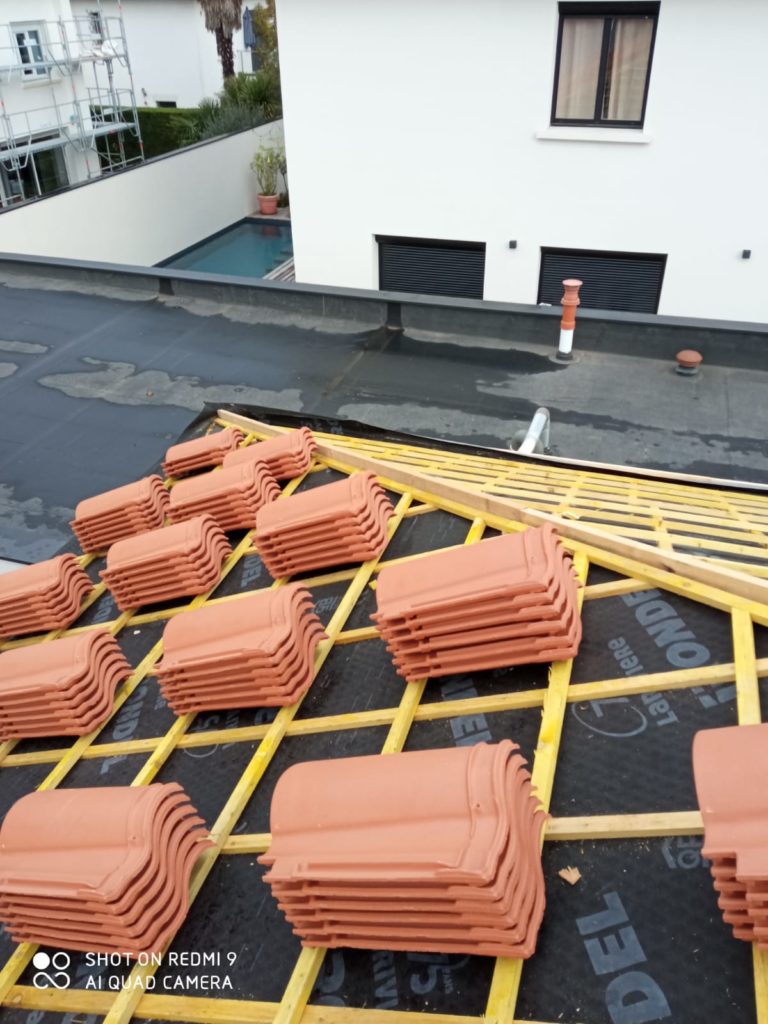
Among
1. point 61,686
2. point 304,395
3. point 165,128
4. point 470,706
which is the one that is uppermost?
point 165,128

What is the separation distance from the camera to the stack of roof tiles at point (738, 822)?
2.73 m

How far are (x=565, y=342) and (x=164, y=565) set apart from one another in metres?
7.76

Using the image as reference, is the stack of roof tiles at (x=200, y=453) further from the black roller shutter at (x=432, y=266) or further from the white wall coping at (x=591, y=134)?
the white wall coping at (x=591, y=134)

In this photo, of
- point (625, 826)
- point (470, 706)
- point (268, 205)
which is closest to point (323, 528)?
point (470, 706)

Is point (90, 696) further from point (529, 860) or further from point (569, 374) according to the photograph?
point (569, 374)

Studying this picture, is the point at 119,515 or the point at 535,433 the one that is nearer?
the point at 119,515

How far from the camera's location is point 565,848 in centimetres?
352

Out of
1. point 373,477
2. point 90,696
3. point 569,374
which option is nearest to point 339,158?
point 569,374

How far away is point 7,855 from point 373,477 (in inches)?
148

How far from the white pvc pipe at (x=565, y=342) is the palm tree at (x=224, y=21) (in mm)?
27802

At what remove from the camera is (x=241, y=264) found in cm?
2591

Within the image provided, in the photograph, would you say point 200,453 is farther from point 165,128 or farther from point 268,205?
point 165,128

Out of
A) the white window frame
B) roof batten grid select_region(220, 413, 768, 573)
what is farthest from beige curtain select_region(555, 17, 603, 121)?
the white window frame

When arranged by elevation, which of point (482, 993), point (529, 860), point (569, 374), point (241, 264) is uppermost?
point (529, 860)
